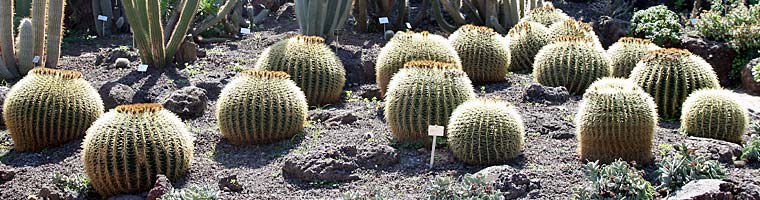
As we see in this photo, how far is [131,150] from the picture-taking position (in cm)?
622

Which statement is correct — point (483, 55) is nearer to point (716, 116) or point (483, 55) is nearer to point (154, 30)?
point (716, 116)

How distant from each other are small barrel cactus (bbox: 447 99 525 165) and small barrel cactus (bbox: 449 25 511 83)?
241cm

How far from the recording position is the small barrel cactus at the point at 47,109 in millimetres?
7203

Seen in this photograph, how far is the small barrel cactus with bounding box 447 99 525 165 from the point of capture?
6414mm

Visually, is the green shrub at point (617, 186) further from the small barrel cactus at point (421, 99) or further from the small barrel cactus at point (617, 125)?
the small barrel cactus at point (421, 99)

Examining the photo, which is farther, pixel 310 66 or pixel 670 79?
pixel 310 66

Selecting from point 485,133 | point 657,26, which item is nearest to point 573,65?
point 485,133

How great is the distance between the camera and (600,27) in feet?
39.3

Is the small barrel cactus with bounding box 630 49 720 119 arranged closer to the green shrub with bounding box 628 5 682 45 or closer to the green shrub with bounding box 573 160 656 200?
the green shrub with bounding box 573 160 656 200

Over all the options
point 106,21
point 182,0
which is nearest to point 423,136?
point 182,0

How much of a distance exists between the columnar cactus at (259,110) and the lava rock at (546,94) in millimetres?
2111

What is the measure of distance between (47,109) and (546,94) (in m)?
3.97

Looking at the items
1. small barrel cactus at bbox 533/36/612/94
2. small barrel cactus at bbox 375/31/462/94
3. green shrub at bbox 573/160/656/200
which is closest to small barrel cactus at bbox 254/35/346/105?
small barrel cactus at bbox 375/31/462/94

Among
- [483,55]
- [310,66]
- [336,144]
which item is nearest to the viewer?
[336,144]
